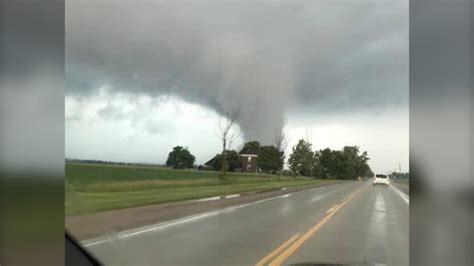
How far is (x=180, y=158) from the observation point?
131 inches

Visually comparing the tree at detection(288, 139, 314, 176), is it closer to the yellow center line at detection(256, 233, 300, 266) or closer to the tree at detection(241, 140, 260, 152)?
the tree at detection(241, 140, 260, 152)

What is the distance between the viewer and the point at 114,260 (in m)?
4.10

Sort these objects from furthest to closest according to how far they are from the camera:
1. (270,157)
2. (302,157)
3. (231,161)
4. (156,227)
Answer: (156,227) < (231,161) < (270,157) < (302,157)

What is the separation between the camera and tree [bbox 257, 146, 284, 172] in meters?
3.99

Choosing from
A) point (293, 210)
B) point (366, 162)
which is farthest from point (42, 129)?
point (293, 210)

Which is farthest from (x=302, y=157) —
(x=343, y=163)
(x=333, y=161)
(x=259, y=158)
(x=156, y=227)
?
(x=156, y=227)

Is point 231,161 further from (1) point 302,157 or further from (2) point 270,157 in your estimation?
(1) point 302,157

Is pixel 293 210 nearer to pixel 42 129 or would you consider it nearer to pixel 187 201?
pixel 187 201

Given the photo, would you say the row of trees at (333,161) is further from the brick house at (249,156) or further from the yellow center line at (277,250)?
the yellow center line at (277,250)

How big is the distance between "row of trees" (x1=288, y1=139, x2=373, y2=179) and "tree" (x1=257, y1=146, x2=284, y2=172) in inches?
5.5

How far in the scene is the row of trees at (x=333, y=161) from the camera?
125 inches

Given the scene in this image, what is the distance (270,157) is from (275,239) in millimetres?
A: 2237

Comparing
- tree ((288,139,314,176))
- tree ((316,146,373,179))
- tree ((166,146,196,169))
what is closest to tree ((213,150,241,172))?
tree ((288,139,314,176))

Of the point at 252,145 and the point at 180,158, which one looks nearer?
the point at 180,158
